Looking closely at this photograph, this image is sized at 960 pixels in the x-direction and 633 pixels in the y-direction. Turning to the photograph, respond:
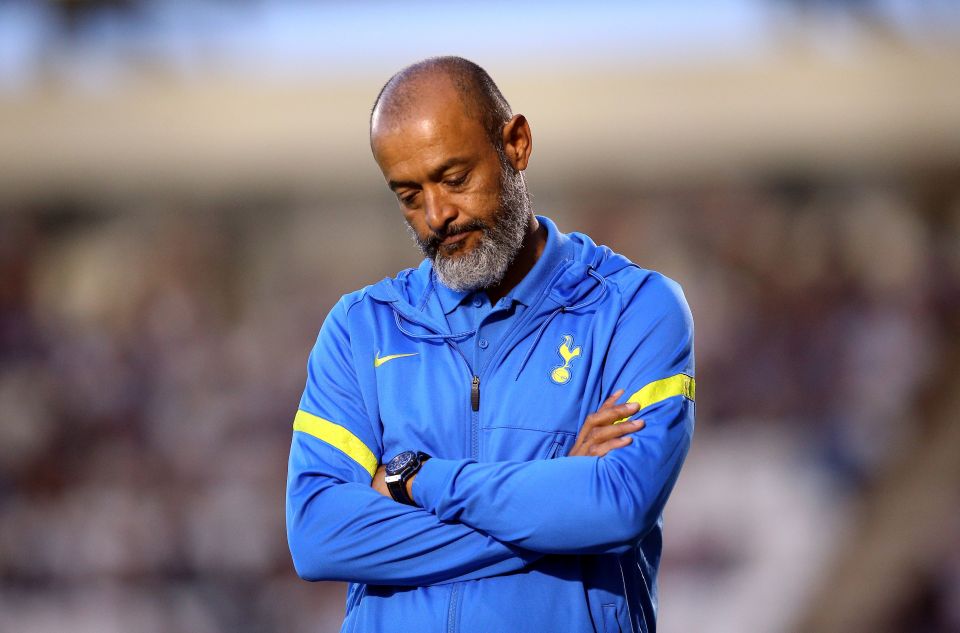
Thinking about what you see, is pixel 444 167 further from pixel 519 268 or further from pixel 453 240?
pixel 519 268

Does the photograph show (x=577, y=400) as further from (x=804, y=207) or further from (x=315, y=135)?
(x=315, y=135)

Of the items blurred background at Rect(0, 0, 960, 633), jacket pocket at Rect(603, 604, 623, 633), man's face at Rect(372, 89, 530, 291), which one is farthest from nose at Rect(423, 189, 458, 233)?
blurred background at Rect(0, 0, 960, 633)

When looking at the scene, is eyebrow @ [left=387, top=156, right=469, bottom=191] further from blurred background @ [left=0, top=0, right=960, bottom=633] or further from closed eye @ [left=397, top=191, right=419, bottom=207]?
blurred background @ [left=0, top=0, right=960, bottom=633]

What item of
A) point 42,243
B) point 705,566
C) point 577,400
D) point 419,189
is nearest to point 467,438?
point 577,400

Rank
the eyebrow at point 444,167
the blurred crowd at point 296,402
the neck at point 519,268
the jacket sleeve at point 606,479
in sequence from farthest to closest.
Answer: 1. the blurred crowd at point 296,402
2. the neck at point 519,268
3. the eyebrow at point 444,167
4. the jacket sleeve at point 606,479

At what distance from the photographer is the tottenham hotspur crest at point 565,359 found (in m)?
1.88

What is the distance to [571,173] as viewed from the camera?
8133mm

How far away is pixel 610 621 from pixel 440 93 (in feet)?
2.60

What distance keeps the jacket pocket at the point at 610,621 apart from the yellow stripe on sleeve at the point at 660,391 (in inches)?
11.4

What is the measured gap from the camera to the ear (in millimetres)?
1963

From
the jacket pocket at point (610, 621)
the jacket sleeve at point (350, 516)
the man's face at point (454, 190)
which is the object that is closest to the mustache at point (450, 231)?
the man's face at point (454, 190)

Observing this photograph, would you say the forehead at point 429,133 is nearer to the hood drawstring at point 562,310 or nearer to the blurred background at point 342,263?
the hood drawstring at point 562,310

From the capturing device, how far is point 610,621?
1815 millimetres

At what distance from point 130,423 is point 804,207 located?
13.2 ft
